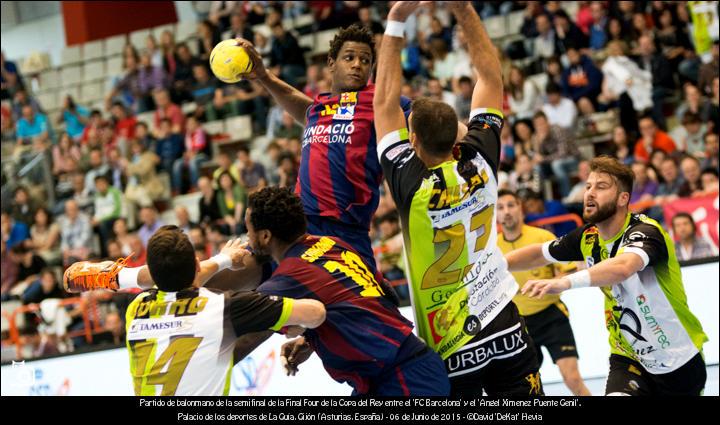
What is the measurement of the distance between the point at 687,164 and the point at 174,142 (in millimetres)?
9031

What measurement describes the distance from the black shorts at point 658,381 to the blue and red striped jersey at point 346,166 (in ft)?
5.99

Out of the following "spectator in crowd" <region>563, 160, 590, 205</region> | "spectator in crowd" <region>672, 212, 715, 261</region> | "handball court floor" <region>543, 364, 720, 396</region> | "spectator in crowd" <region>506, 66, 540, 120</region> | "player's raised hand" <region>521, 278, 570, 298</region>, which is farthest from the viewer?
"spectator in crowd" <region>506, 66, 540, 120</region>

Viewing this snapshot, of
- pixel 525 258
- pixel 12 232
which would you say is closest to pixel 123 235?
pixel 12 232

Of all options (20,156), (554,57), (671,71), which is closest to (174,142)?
(20,156)

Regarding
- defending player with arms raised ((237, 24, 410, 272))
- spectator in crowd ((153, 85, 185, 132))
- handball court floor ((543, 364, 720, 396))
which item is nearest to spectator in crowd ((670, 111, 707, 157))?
handball court floor ((543, 364, 720, 396))

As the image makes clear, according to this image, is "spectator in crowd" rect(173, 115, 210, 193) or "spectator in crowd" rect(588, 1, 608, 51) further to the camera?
"spectator in crowd" rect(173, 115, 210, 193)

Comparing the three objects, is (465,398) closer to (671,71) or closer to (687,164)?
(687,164)

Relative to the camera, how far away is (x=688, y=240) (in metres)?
11.3

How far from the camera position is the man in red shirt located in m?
18.3

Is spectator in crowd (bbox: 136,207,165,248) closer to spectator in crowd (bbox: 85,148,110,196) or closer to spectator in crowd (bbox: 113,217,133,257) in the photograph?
spectator in crowd (bbox: 113,217,133,257)

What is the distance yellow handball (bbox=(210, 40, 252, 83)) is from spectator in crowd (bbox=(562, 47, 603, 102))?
349 inches

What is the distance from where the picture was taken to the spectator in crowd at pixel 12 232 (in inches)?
659

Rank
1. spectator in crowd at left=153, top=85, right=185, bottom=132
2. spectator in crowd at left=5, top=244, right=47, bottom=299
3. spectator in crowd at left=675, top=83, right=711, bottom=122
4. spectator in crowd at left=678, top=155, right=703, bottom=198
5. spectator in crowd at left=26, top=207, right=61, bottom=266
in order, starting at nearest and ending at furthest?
spectator in crowd at left=678, top=155, right=703, bottom=198
spectator in crowd at left=675, top=83, right=711, bottom=122
spectator in crowd at left=5, top=244, right=47, bottom=299
spectator in crowd at left=26, top=207, right=61, bottom=266
spectator in crowd at left=153, top=85, right=185, bottom=132

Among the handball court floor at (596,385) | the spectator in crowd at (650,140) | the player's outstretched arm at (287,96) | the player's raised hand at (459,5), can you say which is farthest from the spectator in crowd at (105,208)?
the player's raised hand at (459,5)
